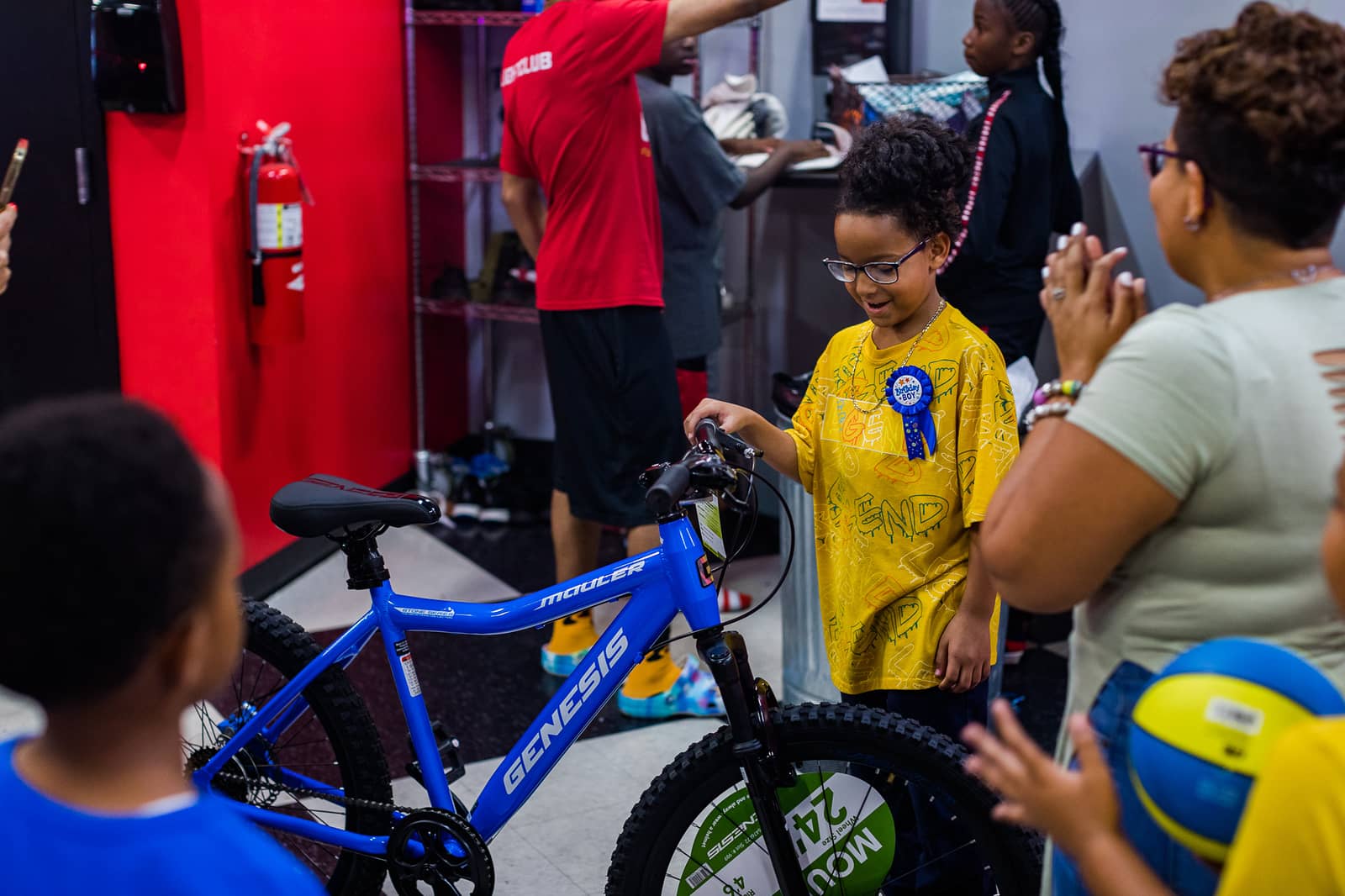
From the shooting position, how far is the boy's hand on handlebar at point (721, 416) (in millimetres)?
1885

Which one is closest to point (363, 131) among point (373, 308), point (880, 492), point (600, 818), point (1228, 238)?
point (373, 308)

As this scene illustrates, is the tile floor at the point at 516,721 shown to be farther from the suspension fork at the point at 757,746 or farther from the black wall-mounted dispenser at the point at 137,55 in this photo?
the black wall-mounted dispenser at the point at 137,55

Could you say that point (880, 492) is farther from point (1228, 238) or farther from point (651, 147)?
point (651, 147)

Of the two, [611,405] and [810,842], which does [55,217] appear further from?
[810,842]

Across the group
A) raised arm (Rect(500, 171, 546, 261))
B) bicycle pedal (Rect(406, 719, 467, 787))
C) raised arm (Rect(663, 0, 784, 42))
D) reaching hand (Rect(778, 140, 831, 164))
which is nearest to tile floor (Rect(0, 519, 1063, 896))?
bicycle pedal (Rect(406, 719, 467, 787))

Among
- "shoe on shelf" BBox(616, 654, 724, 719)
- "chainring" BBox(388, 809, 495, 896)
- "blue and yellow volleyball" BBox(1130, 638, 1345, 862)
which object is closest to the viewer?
"blue and yellow volleyball" BBox(1130, 638, 1345, 862)

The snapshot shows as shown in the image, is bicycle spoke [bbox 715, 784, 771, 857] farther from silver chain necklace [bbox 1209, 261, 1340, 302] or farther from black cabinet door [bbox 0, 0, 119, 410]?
black cabinet door [bbox 0, 0, 119, 410]

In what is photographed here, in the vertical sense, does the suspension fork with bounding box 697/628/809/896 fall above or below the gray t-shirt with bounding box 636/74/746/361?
below

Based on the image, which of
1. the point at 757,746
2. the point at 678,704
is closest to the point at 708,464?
the point at 757,746

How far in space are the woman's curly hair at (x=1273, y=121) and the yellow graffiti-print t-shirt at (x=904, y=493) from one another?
71cm

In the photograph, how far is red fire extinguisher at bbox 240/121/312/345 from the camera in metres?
3.62

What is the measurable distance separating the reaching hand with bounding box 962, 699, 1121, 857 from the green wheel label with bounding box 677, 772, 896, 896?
0.87 metres

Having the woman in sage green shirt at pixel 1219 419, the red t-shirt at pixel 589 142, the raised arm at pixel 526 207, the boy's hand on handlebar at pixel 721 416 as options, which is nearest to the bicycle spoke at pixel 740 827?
the boy's hand on handlebar at pixel 721 416

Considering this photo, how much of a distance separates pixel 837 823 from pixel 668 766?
250 millimetres
